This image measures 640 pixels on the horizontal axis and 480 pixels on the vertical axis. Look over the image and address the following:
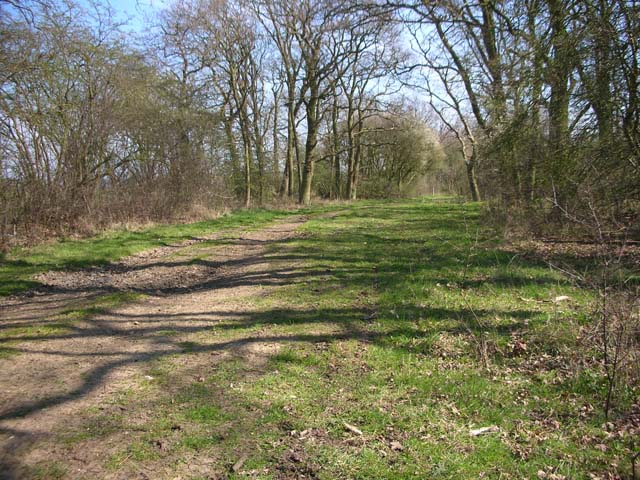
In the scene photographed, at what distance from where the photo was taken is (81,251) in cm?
992

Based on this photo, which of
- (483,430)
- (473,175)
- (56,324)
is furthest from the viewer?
(473,175)

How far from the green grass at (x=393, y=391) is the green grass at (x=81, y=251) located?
4459 mm

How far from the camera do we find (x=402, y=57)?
22.7 meters

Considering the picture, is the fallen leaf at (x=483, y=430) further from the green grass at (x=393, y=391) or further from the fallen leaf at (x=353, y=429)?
the fallen leaf at (x=353, y=429)

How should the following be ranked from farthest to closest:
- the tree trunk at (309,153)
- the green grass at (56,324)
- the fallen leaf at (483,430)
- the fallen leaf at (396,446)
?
the tree trunk at (309,153) → the green grass at (56,324) → the fallen leaf at (483,430) → the fallen leaf at (396,446)

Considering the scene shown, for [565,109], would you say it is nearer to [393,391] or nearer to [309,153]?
[393,391]

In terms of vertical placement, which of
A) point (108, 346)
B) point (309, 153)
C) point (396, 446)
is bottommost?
point (396, 446)

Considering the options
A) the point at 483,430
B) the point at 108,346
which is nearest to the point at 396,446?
the point at 483,430

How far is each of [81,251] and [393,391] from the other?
28.6 feet

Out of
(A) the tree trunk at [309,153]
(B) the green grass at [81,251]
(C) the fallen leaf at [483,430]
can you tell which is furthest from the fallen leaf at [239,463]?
(A) the tree trunk at [309,153]

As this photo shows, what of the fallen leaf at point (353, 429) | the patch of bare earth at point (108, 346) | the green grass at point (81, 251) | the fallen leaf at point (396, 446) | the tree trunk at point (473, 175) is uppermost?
the tree trunk at point (473, 175)

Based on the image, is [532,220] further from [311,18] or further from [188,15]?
[188,15]

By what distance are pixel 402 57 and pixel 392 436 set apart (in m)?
22.8

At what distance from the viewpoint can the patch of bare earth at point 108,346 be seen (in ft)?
10.1
